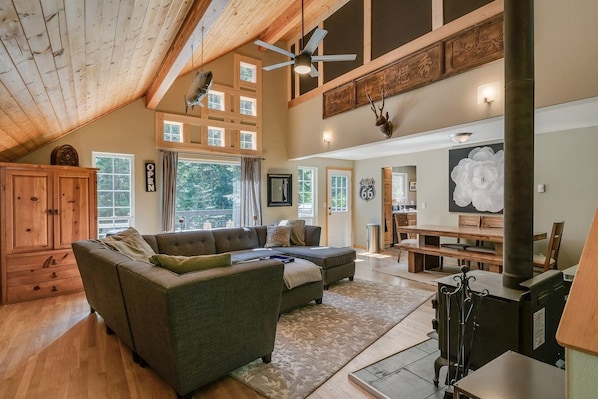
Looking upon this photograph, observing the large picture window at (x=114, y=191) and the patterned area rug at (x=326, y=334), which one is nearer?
the patterned area rug at (x=326, y=334)

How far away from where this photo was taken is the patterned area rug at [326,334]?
2.21m

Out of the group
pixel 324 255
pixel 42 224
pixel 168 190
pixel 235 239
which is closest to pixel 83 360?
pixel 42 224

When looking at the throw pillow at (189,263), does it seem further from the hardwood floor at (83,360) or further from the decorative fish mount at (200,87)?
the decorative fish mount at (200,87)

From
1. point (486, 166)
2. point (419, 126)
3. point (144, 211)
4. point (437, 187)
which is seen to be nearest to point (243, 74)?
point (144, 211)

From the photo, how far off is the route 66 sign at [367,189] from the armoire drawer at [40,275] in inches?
240

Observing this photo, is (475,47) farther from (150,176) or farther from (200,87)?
(150,176)

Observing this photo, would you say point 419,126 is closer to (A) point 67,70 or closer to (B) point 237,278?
(B) point 237,278

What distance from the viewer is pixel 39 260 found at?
3928mm

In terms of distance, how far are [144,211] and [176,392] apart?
3892mm

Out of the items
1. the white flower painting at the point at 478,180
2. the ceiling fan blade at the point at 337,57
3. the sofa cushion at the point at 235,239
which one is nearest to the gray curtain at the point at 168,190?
the sofa cushion at the point at 235,239

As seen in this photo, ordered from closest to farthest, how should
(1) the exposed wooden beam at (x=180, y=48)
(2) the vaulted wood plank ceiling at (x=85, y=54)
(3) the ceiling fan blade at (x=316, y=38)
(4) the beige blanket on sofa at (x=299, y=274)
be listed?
(2) the vaulted wood plank ceiling at (x=85, y=54) → (1) the exposed wooden beam at (x=180, y=48) → (3) the ceiling fan blade at (x=316, y=38) → (4) the beige blanket on sofa at (x=299, y=274)

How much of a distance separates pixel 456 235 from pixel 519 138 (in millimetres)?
2916

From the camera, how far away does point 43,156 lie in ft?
14.5

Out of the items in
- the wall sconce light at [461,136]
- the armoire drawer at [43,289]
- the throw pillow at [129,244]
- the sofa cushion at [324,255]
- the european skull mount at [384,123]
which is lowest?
the armoire drawer at [43,289]
